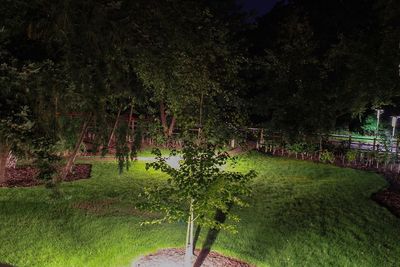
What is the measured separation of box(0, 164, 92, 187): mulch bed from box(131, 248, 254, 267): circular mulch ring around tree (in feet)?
17.6

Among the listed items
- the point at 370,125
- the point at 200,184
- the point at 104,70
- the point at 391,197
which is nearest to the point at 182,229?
the point at 200,184

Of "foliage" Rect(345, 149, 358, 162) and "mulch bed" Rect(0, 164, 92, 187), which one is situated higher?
"foliage" Rect(345, 149, 358, 162)

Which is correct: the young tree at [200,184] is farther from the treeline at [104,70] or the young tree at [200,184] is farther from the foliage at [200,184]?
the treeline at [104,70]

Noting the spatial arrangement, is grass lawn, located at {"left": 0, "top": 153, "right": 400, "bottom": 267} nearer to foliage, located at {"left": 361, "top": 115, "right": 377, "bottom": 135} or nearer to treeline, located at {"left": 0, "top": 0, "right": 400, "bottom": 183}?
treeline, located at {"left": 0, "top": 0, "right": 400, "bottom": 183}

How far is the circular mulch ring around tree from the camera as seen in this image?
283 inches

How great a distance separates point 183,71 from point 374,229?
5636 millimetres

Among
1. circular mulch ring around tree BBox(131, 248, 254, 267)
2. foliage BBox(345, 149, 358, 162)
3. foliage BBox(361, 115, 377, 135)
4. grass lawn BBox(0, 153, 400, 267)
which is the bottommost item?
circular mulch ring around tree BBox(131, 248, 254, 267)

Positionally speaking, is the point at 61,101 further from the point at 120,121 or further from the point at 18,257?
the point at 18,257

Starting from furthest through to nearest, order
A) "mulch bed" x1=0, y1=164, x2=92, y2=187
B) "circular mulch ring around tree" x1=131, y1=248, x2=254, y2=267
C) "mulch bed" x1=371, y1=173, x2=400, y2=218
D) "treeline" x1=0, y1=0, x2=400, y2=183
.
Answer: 1. "mulch bed" x1=0, y1=164, x2=92, y2=187
2. "mulch bed" x1=371, y1=173, x2=400, y2=218
3. "circular mulch ring around tree" x1=131, y1=248, x2=254, y2=267
4. "treeline" x1=0, y1=0, x2=400, y2=183

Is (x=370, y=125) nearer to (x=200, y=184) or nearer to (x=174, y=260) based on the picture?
(x=174, y=260)

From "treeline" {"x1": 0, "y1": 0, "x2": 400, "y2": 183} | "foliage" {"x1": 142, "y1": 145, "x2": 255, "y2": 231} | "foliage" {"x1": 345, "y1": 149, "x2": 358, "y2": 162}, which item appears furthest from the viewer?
"foliage" {"x1": 345, "y1": 149, "x2": 358, "y2": 162}

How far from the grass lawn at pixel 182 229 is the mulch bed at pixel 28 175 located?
2.71ft

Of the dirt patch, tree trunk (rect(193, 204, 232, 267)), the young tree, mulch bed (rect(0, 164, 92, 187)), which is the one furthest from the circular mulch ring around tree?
mulch bed (rect(0, 164, 92, 187))

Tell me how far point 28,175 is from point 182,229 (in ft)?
21.6
